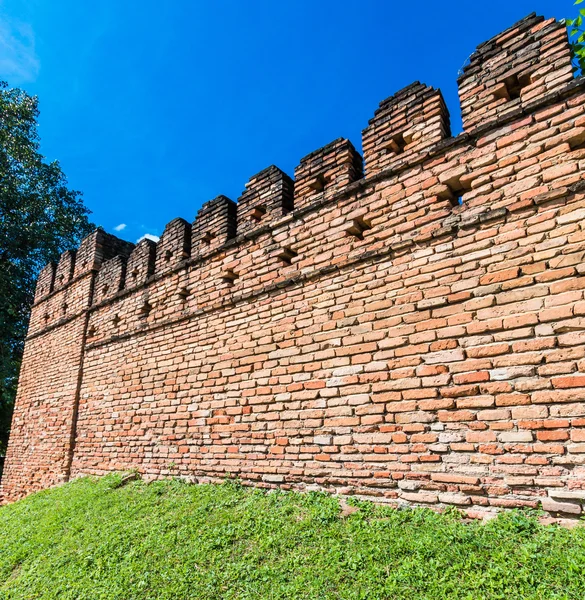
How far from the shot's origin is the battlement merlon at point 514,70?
3.38m

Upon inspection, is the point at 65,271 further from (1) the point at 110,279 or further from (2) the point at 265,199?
(2) the point at 265,199

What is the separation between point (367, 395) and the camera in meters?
3.60

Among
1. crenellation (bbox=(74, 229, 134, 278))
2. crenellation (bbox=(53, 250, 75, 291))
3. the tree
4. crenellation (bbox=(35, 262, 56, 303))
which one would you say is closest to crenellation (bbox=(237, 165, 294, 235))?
crenellation (bbox=(74, 229, 134, 278))

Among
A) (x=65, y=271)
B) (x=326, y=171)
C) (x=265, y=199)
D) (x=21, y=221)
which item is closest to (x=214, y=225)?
(x=265, y=199)

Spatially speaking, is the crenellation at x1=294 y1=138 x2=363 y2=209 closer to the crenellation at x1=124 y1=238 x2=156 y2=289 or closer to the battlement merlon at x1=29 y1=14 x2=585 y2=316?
the battlement merlon at x1=29 y1=14 x2=585 y2=316

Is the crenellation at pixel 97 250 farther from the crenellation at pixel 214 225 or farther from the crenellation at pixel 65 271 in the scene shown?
the crenellation at pixel 214 225

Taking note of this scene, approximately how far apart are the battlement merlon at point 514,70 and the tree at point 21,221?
12837mm

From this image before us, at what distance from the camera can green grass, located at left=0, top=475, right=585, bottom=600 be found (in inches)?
90.6

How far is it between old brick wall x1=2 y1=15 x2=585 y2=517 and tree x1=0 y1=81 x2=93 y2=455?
8727 millimetres

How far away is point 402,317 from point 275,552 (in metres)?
2.12

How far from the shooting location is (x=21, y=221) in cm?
1287

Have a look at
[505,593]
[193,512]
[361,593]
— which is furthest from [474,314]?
[193,512]

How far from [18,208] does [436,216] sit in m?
13.7

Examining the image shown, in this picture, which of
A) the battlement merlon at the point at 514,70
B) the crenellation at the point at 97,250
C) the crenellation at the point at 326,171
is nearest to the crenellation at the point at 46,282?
the crenellation at the point at 97,250
